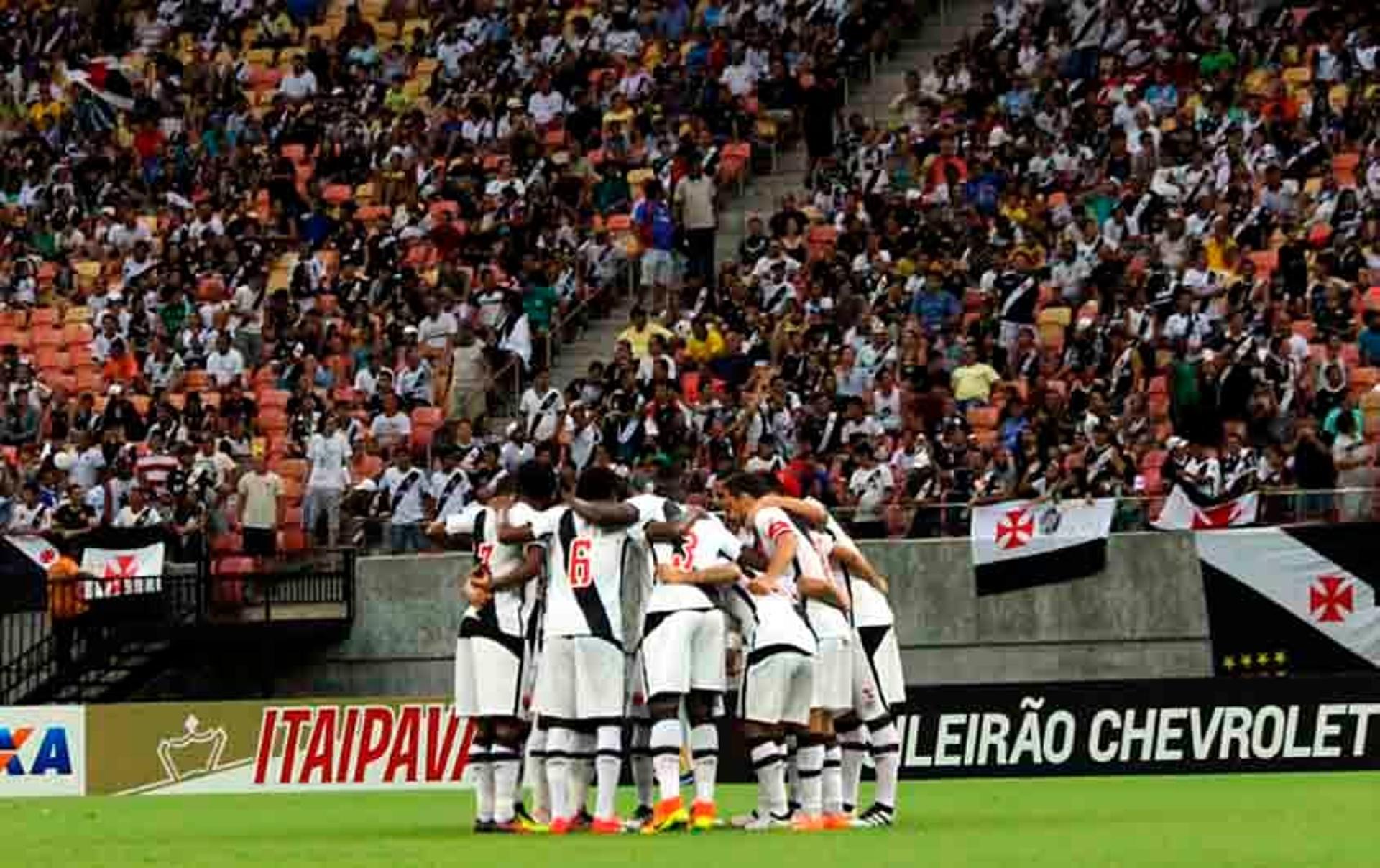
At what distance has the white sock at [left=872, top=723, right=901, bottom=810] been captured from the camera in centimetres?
2066

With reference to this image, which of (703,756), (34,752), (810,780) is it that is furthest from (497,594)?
(34,752)

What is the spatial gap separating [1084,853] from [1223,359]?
15363mm

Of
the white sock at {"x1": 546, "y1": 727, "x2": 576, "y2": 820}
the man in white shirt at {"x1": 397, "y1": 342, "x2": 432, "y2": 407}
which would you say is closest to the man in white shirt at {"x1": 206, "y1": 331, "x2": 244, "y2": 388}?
the man in white shirt at {"x1": 397, "y1": 342, "x2": 432, "y2": 407}

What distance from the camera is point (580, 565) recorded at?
19.5m

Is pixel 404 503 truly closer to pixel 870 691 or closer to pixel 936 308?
pixel 936 308

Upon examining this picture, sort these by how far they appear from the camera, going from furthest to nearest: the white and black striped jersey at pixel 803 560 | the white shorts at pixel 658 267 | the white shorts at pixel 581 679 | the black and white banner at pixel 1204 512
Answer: the white shorts at pixel 658 267
the black and white banner at pixel 1204 512
the white and black striped jersey at pixel 803 560
the white shorts at pixel 581 679

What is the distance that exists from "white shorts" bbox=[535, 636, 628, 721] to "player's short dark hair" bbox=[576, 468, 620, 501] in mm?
803

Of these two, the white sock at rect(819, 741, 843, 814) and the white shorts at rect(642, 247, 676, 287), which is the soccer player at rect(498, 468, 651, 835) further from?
the white shorts at rect(642, 247, 676, 287)

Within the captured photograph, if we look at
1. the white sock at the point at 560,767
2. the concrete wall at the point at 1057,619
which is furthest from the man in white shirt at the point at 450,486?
the white sock at the point at 560,767

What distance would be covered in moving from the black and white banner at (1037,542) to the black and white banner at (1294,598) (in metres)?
1.01

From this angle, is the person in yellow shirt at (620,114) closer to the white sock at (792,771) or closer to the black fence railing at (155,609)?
the black fence railing at (155,609)

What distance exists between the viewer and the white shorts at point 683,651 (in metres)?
19.5

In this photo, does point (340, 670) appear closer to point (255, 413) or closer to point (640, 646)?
point (255, 413)

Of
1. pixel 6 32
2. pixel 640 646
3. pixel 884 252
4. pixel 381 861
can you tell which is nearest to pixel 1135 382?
pixel 884 252
